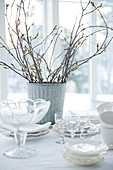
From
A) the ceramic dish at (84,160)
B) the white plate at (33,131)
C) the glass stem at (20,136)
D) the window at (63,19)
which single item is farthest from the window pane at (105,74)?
the ceramic dish at (84,160)

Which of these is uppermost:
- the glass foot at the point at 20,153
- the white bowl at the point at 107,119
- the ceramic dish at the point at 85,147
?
the white bowl at the point at 107,119

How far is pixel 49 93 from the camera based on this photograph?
1786mm

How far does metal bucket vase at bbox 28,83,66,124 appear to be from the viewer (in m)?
1.78

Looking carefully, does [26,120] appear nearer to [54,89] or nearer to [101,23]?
[54,89]

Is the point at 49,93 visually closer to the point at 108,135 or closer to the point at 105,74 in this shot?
the point at 108,135

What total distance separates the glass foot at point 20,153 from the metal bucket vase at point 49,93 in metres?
0.49

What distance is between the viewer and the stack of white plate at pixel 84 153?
113 centimetres

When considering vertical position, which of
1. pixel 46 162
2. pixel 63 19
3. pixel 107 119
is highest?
pixel 63 19

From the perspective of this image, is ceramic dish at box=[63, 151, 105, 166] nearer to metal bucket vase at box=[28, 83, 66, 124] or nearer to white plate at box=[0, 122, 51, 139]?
white plate at box=[0, 122, 51, 139]

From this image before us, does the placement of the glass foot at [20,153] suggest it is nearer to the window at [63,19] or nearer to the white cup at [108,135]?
the white cup at [108,135]

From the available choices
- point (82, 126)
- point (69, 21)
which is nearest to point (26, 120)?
point (82, 126)

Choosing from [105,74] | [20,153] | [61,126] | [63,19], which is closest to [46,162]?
[20,153]

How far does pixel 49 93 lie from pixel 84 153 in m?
0.69

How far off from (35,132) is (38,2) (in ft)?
7.44
